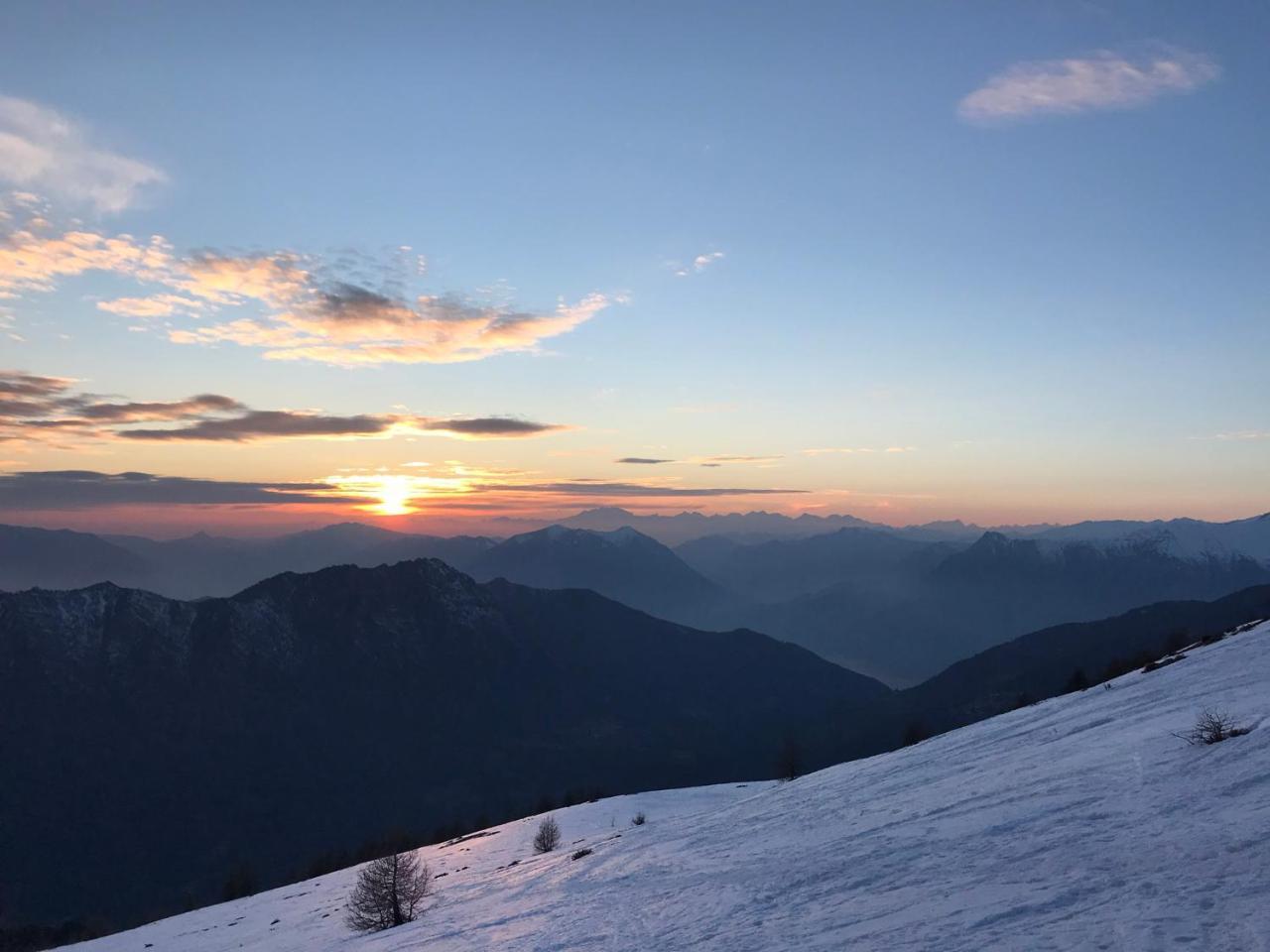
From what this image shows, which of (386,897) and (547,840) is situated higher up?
(386,897)

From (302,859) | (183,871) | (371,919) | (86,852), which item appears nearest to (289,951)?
(371,919)

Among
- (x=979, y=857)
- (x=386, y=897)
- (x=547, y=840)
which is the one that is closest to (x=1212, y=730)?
(x=979, y=857)

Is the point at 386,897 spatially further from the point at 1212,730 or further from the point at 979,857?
the point at 1212,730

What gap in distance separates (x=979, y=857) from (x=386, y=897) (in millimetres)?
26027

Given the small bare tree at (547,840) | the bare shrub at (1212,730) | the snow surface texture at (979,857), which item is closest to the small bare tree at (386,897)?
the snow surface texture at (979,857)

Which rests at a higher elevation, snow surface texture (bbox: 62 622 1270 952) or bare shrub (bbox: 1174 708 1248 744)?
bare shrub (bbox: 1174 708 1248 744)

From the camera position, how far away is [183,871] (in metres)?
183

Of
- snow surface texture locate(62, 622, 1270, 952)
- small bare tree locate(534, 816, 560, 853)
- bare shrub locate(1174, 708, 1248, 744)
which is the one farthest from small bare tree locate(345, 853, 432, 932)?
bare shrub locate(1174, 708, 1248, 744)

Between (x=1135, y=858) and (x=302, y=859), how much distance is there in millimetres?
221129

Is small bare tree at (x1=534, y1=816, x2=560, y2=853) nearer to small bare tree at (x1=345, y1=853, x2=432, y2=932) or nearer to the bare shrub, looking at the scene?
small bare tree at (x1=345, y1=853, x2=432, y2=932)

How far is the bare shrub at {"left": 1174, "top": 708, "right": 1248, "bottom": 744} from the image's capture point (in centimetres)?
1445

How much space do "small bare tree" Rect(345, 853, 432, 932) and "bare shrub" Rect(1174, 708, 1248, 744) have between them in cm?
2758

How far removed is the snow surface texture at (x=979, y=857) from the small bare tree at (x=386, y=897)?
118 centimetres

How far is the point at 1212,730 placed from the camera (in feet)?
48.0
